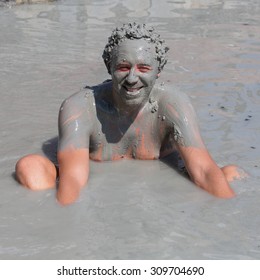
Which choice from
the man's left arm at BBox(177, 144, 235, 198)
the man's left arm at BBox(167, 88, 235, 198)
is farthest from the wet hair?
the man's left arm at BBox(177, 144, 235, 198)

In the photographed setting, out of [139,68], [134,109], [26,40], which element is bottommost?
[26,40]

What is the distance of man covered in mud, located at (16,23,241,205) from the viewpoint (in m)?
3.91

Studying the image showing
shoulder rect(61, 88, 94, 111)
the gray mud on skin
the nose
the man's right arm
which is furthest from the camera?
shoulder rect(61, 88, 94, 111)

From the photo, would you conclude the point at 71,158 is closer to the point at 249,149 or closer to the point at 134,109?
the point at 134,109

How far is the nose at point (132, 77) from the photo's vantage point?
3.85 meters

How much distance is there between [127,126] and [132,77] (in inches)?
20.8

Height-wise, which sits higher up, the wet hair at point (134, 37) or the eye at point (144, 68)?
the wet hair at point (134, 37)

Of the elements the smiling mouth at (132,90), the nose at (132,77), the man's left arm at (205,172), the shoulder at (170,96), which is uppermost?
the nose at (132,77)

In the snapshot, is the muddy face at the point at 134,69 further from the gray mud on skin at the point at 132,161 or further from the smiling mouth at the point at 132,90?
the gray mud on skin at the point at 132,161

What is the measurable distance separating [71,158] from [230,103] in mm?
2566

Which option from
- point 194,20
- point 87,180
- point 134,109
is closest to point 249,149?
point 134,109

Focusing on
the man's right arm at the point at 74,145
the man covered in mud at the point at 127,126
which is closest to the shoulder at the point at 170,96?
the man covered in mud at the point at 127,126

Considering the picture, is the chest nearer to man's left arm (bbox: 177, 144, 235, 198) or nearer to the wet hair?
man's left arm (bbox: 177, 144, 235, 198)

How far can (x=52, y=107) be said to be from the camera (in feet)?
19.4
